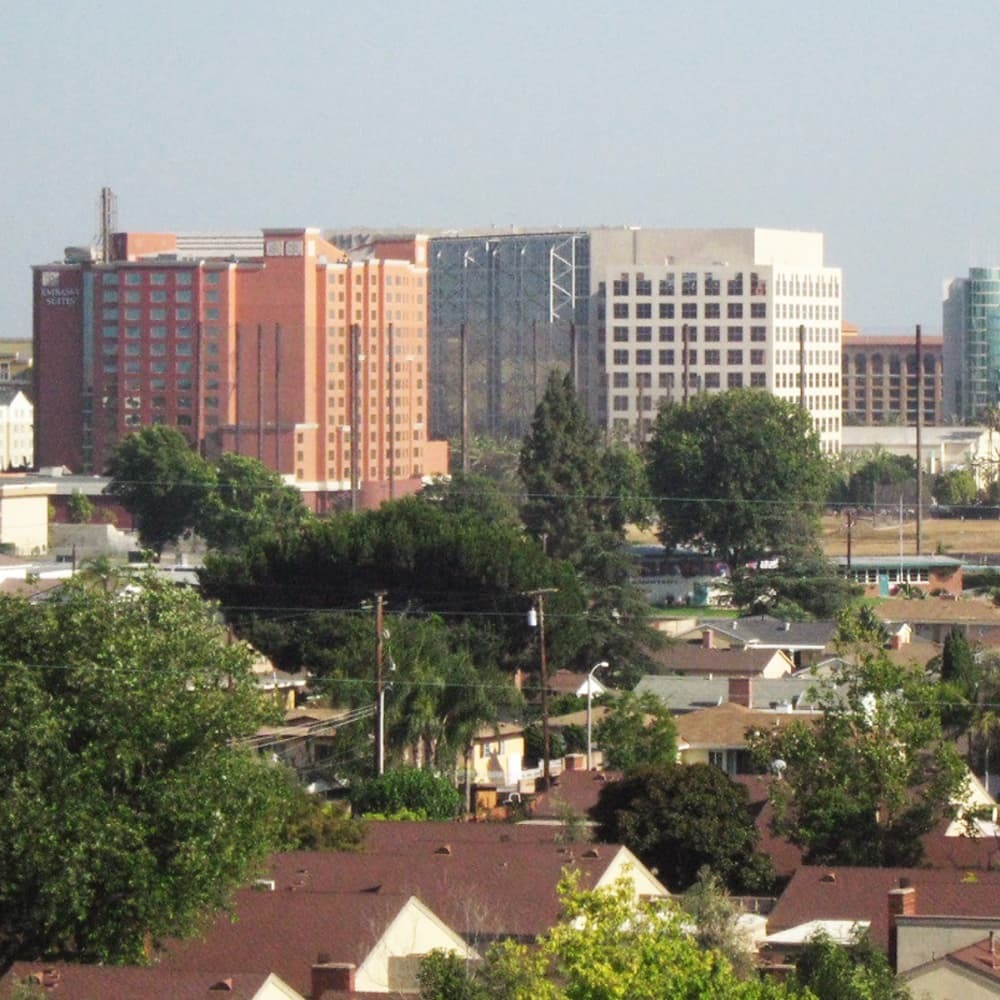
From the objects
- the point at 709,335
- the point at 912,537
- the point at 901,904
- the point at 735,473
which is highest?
the point at 709,335

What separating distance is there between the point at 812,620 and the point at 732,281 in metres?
101

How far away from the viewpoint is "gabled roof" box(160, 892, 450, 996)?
3256cm

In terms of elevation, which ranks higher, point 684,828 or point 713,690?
point 713,690

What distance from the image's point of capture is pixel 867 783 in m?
44.6

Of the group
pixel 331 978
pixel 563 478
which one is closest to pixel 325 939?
pixel 331 978

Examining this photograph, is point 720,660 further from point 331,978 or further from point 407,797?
point 331,978

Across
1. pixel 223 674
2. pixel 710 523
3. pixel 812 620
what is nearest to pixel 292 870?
pixel 223 674

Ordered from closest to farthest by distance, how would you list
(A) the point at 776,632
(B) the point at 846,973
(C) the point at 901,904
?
1. (B) the point at 846,973
2. (C) the point at 901,904
3. (A) the point at 776,632

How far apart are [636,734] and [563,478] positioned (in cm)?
4512

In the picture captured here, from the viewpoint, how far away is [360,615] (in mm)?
69562

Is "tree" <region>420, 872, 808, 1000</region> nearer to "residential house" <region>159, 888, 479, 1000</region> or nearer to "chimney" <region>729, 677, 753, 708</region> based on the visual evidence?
"residential house" <region>159, 888, 479, 1000</region>

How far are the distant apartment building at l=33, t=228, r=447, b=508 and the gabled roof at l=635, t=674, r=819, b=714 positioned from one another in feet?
280

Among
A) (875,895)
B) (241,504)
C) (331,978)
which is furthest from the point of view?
(241,504)

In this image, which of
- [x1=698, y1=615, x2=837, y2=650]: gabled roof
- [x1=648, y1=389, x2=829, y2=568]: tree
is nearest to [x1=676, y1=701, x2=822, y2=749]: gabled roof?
[x1=698, y1=615, x2=837, y2=650]: gabled roof
